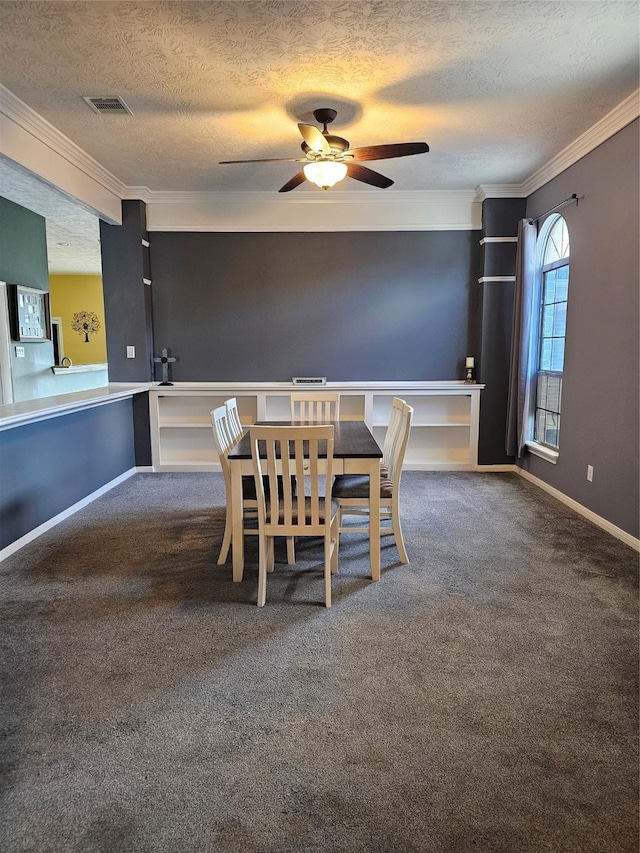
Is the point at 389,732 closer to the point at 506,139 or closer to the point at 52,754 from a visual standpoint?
the point at 52,754

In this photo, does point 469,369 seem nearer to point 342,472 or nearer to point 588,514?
point 588,514

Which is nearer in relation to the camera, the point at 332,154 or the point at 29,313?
the point at 332,154

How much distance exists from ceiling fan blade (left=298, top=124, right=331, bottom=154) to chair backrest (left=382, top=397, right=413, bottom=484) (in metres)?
1.58

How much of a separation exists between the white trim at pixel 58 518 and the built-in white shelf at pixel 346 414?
0.58 m

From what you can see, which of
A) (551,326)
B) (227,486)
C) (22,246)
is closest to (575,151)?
(551,326)

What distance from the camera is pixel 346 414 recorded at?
5477 millimetres

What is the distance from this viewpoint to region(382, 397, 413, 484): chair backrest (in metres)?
2.93

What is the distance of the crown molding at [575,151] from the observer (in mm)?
3184

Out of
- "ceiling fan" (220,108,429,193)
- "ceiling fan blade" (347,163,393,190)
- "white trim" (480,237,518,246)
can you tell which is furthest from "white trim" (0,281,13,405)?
"white trim" (480,237,518,246)

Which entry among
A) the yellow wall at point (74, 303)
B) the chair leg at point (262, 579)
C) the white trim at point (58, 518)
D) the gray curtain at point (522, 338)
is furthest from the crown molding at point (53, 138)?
the yellow wall at point (74, 303)

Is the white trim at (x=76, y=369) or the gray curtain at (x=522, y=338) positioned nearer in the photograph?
the gray curtain at (x=522, y=338)

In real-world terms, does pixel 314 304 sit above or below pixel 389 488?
above

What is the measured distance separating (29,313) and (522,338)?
5.19 metres

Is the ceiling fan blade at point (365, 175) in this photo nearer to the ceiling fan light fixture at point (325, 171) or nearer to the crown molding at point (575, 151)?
the ceiling fan light fixture at point (325, 171)
